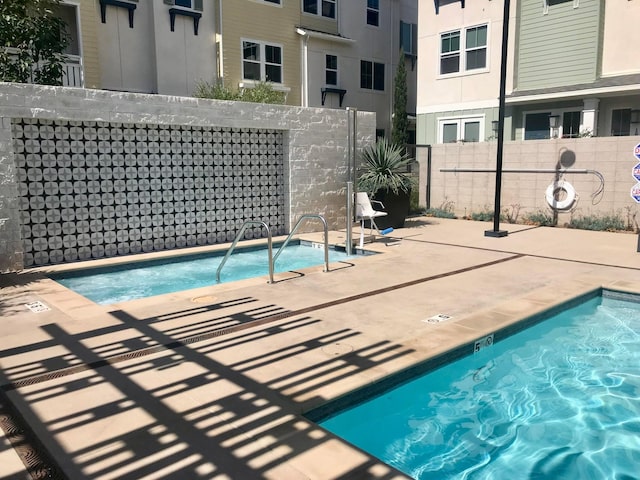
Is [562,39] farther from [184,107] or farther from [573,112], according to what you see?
[184,107]

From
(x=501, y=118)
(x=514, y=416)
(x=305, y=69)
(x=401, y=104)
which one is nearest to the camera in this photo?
(x=514, y=416)

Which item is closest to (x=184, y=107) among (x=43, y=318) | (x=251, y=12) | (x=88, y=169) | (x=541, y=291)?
(x=88, y=169)

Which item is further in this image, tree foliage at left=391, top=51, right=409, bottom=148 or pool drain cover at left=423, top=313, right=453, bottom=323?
tree foliage at left=391, top=51, right=409, bottom=148

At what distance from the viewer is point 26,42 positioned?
31.6 feet

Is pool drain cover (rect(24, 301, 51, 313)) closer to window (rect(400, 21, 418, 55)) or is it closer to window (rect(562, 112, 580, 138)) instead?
window (rect(562, 112, 580, 138))

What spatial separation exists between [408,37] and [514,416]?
73.6 ft

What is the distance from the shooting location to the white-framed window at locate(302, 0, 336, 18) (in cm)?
2005

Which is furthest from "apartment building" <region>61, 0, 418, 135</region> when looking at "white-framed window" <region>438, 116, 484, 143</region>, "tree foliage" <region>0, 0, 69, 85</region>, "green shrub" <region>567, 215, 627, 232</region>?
"green shrub" <region>567, 215, 627, 232</region>

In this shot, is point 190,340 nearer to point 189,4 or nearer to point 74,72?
point 74,72

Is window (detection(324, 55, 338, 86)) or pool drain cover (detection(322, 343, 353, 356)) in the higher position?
window (detection(324, 55, 338, 86))

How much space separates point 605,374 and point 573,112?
13539mm

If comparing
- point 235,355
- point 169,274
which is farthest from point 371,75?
point 235,355

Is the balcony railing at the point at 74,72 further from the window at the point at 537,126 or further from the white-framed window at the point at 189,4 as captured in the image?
the window at the point at 537,126

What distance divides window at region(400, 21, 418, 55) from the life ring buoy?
1303 centimetres
